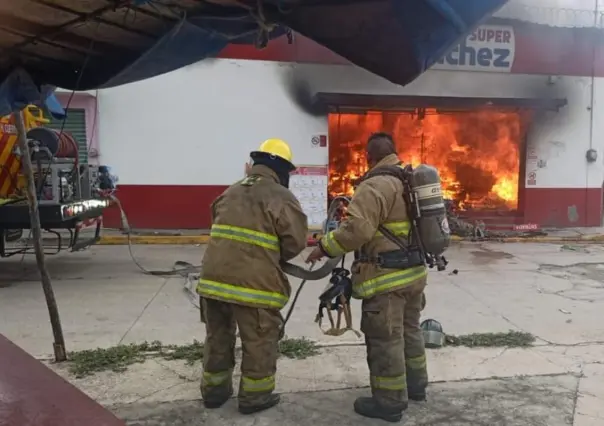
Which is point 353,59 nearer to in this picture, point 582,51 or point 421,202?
point 421,202

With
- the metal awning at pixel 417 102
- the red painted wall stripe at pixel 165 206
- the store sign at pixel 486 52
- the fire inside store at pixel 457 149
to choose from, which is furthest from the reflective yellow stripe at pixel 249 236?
the store sign at pixel 486 52

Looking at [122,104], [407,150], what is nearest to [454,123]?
[407,150]

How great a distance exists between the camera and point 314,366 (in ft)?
14.6

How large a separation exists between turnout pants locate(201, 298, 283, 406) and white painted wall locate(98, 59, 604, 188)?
8199 mm

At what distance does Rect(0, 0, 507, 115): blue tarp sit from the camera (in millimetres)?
2451

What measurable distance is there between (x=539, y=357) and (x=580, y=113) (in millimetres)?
9801

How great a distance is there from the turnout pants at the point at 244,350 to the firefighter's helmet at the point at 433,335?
175cm

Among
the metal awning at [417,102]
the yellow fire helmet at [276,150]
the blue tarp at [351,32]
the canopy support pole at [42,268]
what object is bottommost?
the canopy support pole at [42,268]

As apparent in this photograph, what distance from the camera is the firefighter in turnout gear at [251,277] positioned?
3.44 m

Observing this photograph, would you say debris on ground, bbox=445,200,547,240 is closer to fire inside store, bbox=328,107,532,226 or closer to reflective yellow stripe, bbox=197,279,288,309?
fire inside store, bbox=328,107,532,226

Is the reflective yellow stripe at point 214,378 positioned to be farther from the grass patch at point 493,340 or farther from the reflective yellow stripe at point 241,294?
the grass patch at point 493,340

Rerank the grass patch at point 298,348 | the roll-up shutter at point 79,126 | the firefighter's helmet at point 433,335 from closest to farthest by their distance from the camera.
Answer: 1. the grass patch at point 298,348
2. the firefighter's helmet at point 433,335
3. the roll-up shutter at point 79,126

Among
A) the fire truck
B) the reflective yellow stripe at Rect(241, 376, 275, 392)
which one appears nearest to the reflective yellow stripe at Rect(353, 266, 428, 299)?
the reflective yellow stripe at Rect(241, 376, 275, 392)

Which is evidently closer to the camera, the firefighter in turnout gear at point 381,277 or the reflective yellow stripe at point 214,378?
the firefighter in turnout gear at point 381,277
